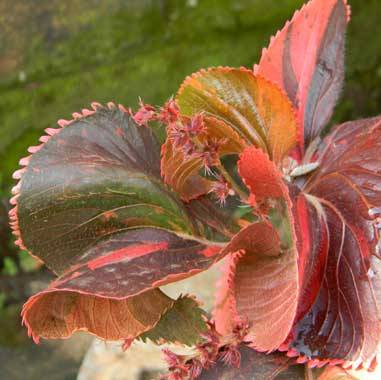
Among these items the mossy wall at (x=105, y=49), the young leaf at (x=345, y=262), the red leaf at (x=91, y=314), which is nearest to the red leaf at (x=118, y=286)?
the red leaf at (x=91, y=314)

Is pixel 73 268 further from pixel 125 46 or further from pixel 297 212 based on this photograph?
pixel 125 46

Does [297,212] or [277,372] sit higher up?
[297,212]

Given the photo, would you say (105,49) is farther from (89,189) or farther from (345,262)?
(345,262)

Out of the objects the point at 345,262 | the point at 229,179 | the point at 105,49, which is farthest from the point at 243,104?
the point at 105,49

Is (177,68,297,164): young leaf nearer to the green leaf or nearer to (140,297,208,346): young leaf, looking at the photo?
the green leaf

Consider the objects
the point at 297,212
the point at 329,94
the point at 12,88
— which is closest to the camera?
the point at 297,212

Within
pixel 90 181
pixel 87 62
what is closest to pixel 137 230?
pixel 90 181

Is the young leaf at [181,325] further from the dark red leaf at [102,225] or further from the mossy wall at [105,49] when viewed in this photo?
the mossy wall at [105,49]
